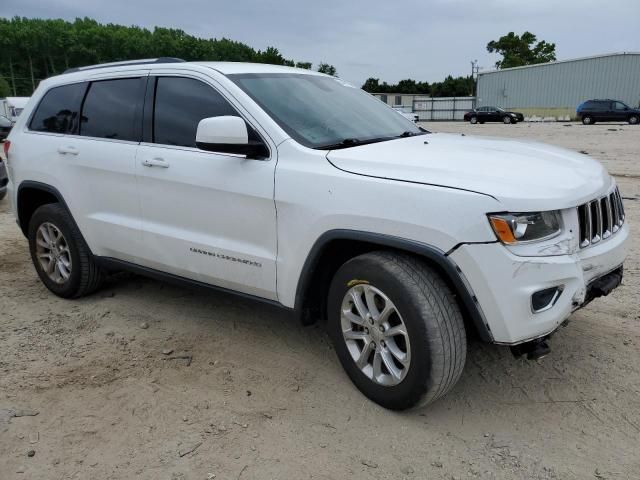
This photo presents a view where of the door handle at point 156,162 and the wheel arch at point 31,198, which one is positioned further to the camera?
the wheel arch at point 31,198

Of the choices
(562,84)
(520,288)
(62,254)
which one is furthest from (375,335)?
(562,84)

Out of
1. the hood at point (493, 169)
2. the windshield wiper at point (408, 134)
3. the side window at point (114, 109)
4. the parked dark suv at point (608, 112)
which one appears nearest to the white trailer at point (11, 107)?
the side window at point (114, 109)

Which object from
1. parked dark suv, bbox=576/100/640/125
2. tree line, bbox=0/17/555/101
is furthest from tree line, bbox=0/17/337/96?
parked dark suv, bbox=576/100/640/125

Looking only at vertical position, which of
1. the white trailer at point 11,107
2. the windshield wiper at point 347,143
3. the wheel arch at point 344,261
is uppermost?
the white trailer at point 11,107

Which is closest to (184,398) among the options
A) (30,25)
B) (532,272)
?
(532,272)

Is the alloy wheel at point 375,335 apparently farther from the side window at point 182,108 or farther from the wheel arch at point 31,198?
the wheel arch at point 31,198

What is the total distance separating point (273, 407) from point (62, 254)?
8.53ft

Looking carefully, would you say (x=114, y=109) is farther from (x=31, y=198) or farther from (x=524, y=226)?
(x=524, y=226)

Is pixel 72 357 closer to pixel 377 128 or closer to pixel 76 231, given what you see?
pixel 76 231

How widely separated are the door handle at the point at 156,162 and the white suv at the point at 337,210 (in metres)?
0.01

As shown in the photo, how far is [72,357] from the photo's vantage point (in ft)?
12.2

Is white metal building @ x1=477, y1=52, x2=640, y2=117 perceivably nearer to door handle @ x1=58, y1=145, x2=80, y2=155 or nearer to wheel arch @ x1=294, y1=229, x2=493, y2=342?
door handle @ x1=58, y1=145, x2=80, y2=155

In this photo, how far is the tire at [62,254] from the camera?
4.48 m

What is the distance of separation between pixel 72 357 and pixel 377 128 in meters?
2.55
